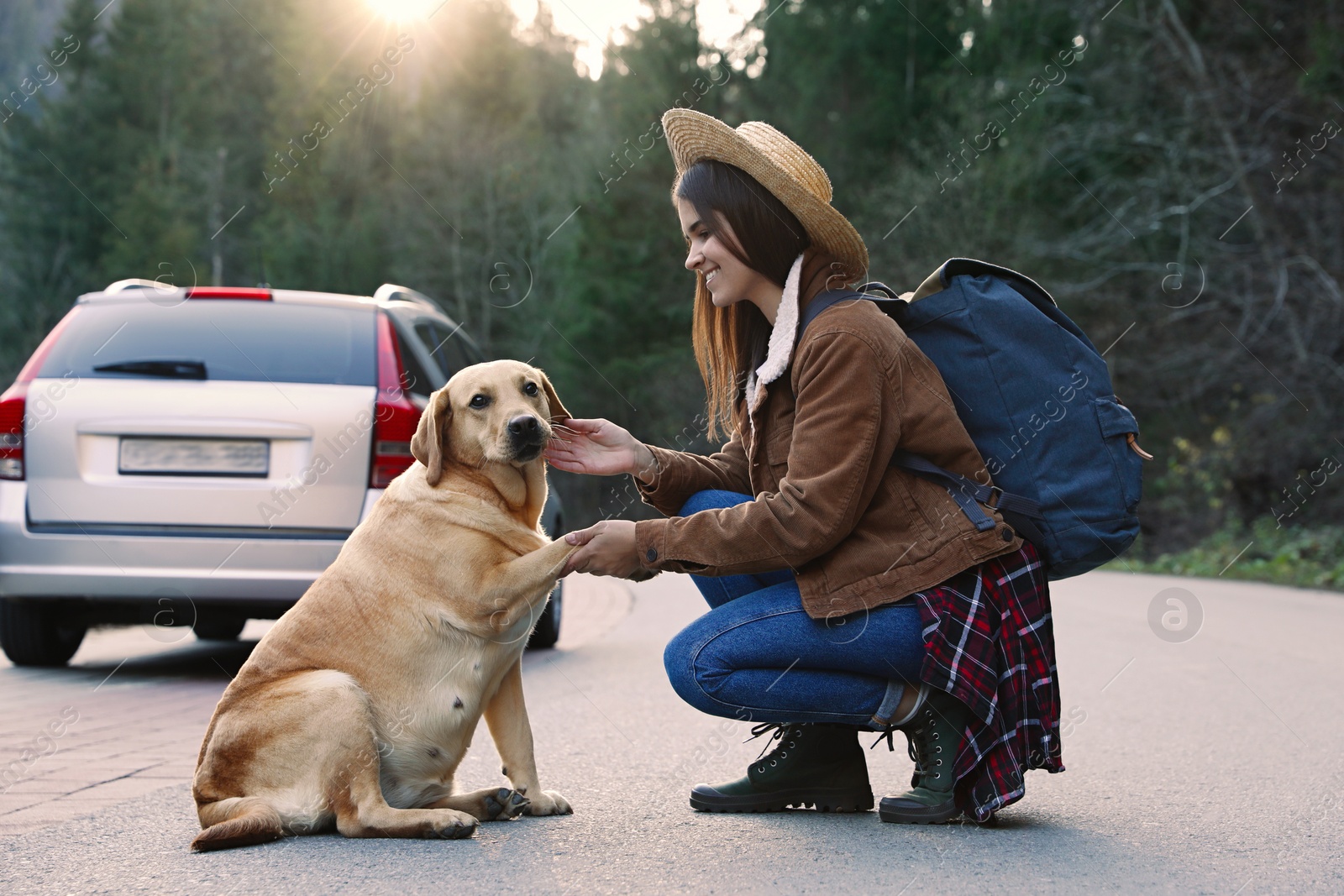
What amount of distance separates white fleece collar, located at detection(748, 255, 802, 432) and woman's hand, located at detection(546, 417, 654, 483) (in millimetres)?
539

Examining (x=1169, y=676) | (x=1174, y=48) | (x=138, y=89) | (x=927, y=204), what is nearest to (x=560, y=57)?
(x=138, y=89)

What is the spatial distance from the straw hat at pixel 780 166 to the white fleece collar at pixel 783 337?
14 cm

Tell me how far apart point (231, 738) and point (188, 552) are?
307 centimetres

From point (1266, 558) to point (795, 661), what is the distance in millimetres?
15920

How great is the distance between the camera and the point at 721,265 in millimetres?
3797

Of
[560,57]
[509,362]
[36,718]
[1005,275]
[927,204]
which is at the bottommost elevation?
[36,718]

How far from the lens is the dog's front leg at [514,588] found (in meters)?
3.58

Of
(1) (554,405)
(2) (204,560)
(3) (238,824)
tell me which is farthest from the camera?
(2) (204,560)

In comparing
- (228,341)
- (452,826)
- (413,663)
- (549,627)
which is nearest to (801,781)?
(452,826)

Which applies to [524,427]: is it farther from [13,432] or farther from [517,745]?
[13,432]

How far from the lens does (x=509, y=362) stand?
4223mm

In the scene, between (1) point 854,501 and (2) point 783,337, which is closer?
(1) point 854,501

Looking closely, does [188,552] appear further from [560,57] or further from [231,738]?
[560,57]

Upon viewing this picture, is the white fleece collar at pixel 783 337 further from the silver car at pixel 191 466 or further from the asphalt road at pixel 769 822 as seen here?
the silver car at pixel 191 466
